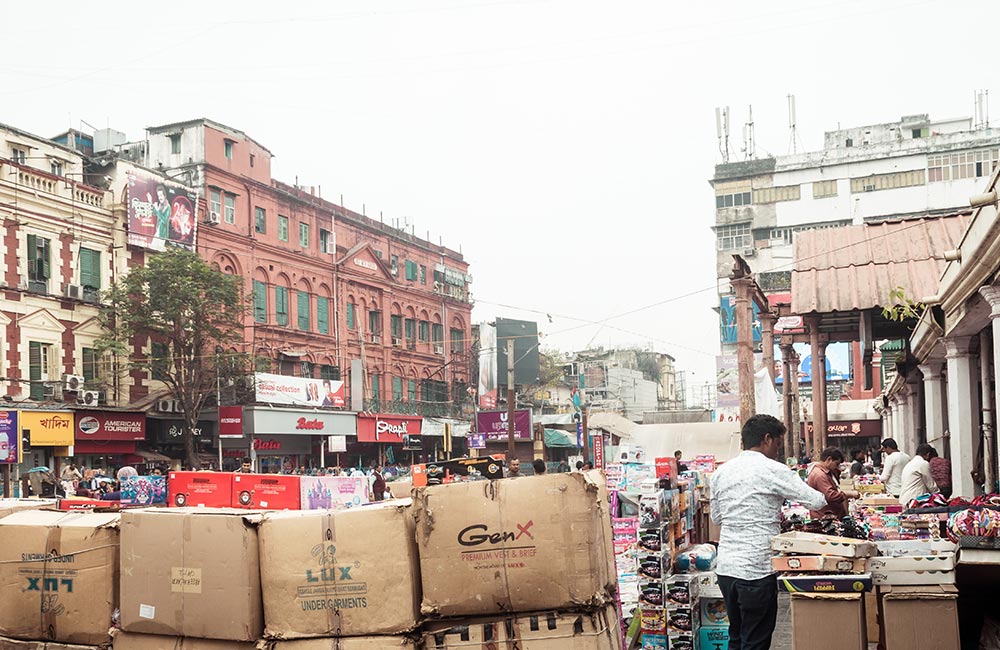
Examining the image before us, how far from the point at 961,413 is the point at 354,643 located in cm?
883

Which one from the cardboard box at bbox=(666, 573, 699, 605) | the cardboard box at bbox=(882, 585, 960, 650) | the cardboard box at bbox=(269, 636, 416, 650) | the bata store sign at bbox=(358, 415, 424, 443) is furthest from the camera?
the bata store sign at bbox=(358, 415, 424, 443)

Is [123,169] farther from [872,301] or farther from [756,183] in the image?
[756,183]

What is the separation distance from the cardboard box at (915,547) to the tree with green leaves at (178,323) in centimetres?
3050

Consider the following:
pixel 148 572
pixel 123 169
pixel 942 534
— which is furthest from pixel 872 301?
pixel 123 169

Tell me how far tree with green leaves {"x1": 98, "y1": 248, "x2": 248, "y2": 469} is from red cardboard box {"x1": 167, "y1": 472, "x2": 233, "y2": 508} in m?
19.9

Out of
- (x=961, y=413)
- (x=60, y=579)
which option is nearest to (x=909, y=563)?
(x=60, y=579)

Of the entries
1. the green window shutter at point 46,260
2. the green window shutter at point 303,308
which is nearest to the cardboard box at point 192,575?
the green window shutter at point 46,260

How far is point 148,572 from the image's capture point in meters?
5.96

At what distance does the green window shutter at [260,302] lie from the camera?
42562 mm

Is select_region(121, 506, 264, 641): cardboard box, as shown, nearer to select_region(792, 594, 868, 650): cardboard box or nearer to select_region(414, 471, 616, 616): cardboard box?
select_region(414, 471, 616, 616): cardboard box

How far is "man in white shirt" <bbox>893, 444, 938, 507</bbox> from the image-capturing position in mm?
11555

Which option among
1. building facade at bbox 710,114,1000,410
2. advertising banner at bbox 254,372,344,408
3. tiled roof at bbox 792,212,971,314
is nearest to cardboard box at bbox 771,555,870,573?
tiled roof at bbox 792,212,971,314

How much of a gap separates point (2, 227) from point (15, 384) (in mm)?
5022

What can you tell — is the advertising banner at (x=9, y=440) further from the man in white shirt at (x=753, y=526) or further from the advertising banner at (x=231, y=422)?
the man in white shirt at (x=753, y=526)
